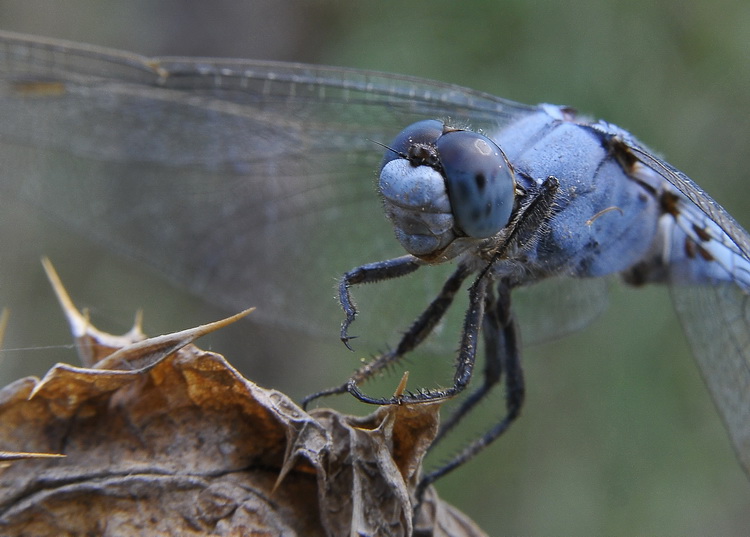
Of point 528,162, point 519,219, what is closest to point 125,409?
point 519,219

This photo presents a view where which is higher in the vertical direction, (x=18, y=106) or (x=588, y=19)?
(x=588, y=19)

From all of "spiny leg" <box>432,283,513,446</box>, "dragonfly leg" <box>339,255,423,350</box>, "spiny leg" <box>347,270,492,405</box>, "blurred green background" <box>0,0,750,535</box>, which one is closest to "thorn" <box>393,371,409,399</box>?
"spiny leg" <box>347,270,492,405</box>

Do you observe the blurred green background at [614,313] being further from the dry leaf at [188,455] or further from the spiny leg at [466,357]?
the dry leaf at [188,455]

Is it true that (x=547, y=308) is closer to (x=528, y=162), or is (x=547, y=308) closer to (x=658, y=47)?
(x=528, y=162)

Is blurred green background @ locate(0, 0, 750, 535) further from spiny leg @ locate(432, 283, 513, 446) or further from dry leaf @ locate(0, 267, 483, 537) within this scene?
dry leaf @ locate(0, 267, 483, 537)

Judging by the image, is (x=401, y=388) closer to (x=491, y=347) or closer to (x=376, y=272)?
(x=376, y=272)

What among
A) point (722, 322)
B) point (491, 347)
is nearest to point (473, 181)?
point (491, 347)
